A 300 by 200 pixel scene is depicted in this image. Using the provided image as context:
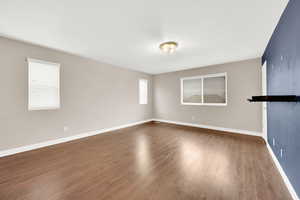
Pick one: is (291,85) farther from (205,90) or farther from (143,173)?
(205,90)

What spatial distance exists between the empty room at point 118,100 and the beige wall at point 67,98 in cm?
2

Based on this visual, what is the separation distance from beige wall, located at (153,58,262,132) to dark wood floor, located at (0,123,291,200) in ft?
3.92

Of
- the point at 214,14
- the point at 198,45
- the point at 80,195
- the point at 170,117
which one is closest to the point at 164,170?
the point at 80,195

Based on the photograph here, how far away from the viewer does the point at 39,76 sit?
120 inches

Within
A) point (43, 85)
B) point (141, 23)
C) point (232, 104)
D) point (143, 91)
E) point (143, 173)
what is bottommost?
point (143, 173)

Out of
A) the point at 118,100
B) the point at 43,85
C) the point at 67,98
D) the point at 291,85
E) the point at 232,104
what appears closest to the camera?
the point at 291,85

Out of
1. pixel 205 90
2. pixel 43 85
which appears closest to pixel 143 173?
pixel 43 85

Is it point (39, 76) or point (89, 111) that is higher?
point (39, 76)

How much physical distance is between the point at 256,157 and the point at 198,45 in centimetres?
274

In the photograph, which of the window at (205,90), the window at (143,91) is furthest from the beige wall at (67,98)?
the window at (205,90)

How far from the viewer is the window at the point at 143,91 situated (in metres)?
6.03

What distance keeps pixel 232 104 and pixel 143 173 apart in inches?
155

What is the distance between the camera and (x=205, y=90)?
4.92 meters

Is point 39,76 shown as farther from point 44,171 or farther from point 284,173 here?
point 284,173
